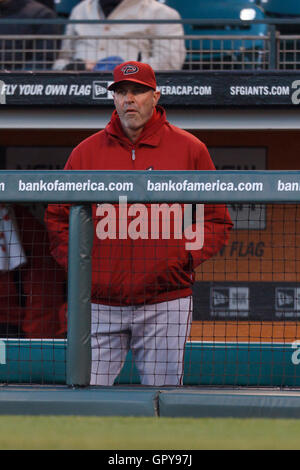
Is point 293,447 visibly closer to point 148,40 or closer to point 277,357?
point 277,357

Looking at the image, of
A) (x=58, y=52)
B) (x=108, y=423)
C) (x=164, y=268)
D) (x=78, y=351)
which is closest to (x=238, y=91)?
Answer: (x=58, y=52)

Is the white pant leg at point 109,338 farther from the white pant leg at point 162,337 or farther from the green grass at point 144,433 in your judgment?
the green grass at point 144,433

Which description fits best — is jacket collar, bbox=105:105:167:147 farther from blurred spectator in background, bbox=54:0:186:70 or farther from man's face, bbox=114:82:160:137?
blurred spectator in background, bbox=54:0:186:70

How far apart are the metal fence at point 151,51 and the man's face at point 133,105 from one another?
368 cm

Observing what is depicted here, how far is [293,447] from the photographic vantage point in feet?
7.88

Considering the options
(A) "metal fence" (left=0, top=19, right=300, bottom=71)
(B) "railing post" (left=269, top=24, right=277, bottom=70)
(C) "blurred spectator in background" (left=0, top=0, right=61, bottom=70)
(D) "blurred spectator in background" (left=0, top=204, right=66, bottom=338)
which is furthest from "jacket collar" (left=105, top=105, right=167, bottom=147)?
(C) "blurred spectator in background" (left=0, top=0, right=61, bottom=70)

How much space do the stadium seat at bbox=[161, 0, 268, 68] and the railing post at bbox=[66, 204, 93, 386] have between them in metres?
4.75

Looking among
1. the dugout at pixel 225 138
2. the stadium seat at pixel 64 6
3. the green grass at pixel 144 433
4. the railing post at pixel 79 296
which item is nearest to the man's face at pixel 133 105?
the railing post at pixel 79 296

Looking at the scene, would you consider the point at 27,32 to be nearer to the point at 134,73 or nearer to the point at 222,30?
the point at 222,30

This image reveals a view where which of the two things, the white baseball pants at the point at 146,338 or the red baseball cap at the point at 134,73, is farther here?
the red baseball cap at the point at 134,73

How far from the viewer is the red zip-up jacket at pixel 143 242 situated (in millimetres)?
3736

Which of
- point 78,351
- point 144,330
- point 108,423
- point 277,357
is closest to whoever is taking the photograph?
point 108,423

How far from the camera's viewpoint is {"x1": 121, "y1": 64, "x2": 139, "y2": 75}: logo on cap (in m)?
3.97
